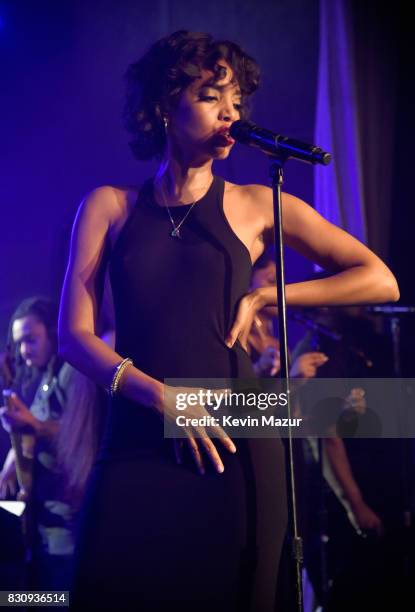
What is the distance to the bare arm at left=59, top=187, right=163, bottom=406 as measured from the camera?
1.54 meters

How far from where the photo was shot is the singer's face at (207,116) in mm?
1734

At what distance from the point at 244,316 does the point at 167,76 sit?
0.66 metres

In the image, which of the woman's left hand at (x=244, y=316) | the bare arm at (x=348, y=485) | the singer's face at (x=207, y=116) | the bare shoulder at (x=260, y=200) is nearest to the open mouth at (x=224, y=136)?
the singer's face at (x=207, y=116)

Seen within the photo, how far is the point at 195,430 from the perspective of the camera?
1507 millimetres

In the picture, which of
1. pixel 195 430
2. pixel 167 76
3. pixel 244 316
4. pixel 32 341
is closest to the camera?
pixel 195 430

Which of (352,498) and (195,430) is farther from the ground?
(195,430)

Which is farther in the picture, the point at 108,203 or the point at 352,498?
the point at 352,498

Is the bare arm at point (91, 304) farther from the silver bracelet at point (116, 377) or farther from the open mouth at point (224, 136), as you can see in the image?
the open mouth at point (224, 136)

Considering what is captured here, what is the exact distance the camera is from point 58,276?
3.52 meters

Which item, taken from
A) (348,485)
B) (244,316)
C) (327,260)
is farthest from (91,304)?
(348,485)

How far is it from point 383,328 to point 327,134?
3.53 feet

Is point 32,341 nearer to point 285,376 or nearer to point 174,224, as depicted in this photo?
point 174,224

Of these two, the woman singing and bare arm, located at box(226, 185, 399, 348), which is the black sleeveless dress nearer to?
the woman singing

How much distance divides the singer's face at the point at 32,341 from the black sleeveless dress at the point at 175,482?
1.80 m
